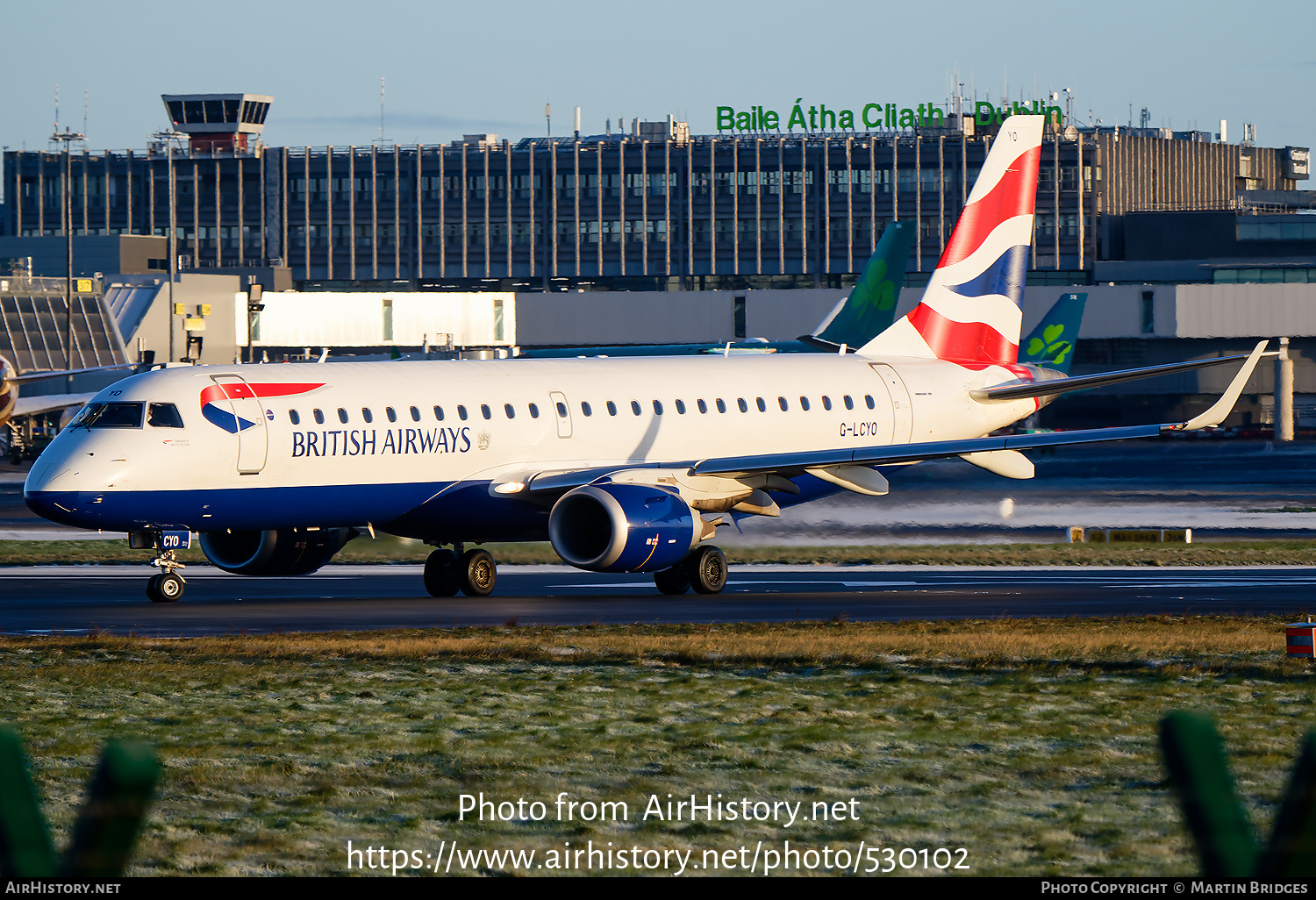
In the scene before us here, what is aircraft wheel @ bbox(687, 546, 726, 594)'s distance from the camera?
32.2 m

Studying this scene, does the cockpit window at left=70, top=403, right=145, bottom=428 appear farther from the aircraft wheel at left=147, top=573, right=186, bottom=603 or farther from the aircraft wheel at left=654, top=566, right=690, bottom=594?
the aircraft wheel at left=654, top=566, right=690, bottom=594

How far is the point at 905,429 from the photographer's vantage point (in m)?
37.2

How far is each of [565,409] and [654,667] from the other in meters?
13.5

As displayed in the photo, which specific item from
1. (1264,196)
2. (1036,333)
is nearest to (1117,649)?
(1036,333)

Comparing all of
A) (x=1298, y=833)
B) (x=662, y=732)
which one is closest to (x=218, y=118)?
(x=662, y=732)

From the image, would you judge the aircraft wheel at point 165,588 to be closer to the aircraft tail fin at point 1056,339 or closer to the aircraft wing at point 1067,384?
the aircraft wing at point 1067,384

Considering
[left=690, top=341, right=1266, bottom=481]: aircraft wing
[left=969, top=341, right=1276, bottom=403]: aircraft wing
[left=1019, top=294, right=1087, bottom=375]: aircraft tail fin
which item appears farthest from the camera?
[left=1019, top=294, right=1087, bottom=375]: aircraft tail fin

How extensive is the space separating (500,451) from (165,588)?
21.0ft

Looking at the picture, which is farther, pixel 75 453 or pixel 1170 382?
pixel 1170 382

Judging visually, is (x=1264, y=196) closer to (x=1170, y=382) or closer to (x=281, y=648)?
(x=1170, y=382)

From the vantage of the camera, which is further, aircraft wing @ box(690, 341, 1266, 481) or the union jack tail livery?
the union jack tail livery

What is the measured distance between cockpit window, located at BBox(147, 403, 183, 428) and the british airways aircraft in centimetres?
3

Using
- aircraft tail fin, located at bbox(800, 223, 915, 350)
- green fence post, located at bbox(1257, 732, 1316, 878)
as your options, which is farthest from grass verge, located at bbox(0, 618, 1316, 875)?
aircraft tail fin, located at bbox(800, 223, 915, 350)

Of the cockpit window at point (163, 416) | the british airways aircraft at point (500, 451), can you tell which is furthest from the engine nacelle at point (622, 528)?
the cockpit window at point (163, 416)
